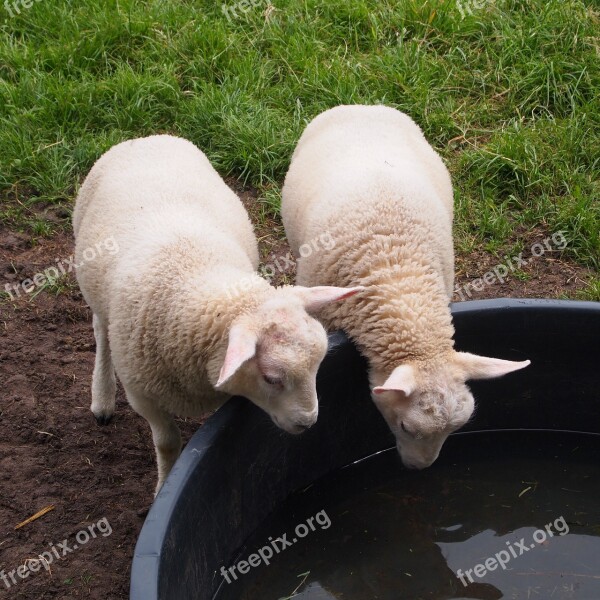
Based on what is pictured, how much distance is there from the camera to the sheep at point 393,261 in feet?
11.1

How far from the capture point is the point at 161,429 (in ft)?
12.0

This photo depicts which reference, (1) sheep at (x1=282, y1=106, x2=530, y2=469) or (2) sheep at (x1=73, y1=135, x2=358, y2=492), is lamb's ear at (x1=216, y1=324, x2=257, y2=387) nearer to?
(2) sheep at (x1=73, y1=135, x2=358, y2=492)

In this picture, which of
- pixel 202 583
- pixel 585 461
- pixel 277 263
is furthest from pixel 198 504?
pixel 277 263

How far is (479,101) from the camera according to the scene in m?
6.03

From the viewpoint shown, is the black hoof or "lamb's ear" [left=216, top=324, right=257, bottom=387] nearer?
"lamb's ear" [left=216, top=324, right=257, bottom=387]

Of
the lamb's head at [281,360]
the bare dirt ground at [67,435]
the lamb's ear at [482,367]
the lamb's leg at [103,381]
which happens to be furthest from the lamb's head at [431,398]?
the lamb's leg at [103,381]

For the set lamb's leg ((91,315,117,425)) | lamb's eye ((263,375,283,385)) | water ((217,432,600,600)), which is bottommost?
water ((217,432,600,600))

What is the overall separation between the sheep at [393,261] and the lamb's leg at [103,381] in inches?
36.3

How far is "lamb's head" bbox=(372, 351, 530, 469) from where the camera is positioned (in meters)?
3.32

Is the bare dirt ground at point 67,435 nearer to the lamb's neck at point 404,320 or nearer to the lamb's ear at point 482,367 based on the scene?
the lamb's neck at point 404,320

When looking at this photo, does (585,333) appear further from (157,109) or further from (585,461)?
(157,109)

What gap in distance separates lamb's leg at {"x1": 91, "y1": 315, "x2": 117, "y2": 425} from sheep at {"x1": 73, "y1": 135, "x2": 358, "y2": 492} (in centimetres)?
2

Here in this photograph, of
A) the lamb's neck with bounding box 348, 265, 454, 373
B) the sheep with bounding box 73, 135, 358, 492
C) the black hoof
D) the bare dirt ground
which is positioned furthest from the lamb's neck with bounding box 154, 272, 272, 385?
the black hoof

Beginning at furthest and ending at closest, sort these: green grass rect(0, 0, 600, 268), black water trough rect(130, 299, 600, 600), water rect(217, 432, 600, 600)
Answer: green grass rect(0, 0, 600, 268), water rect(217, 432, 600, 600), black water trough rect(130, 299, 600, 600)
